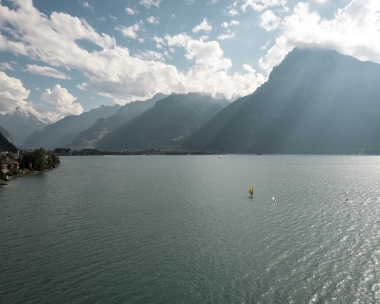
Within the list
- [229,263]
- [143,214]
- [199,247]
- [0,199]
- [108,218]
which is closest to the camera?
[229,263]

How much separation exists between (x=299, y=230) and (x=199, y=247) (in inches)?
868

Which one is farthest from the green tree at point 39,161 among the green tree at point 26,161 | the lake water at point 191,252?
the lake water at point 191,252

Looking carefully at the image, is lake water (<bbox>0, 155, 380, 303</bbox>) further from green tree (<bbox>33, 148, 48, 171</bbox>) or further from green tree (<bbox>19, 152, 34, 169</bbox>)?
green tree (<bbox>19, 152, 34, 169</bbox>)

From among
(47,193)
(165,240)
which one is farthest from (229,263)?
(47,193)

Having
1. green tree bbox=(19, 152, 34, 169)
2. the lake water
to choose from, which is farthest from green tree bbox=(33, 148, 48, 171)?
the lake water

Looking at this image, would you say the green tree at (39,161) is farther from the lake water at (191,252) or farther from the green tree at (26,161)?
the lake water at (191,252)

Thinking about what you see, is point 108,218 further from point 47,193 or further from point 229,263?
point 47,193

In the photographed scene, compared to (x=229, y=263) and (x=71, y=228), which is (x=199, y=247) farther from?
(x=71, y=228)

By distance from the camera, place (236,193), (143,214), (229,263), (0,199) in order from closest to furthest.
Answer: (229,263)
(143,214)
(0,199)
(236,193)

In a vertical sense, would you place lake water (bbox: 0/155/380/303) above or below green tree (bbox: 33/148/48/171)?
below

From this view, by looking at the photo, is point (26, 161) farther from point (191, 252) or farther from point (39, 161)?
point (191, 252)

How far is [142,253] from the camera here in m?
41.5

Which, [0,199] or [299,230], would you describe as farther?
[0,199]

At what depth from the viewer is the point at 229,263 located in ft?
125
